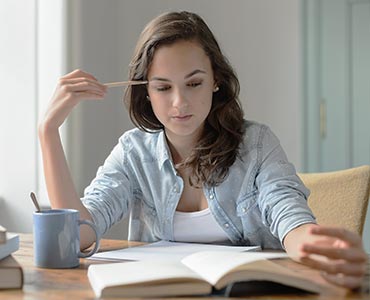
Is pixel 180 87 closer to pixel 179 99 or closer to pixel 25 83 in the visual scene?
pixel 179 99

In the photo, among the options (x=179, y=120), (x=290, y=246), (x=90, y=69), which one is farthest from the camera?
(x=90, y=69)

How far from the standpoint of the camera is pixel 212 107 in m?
1.90

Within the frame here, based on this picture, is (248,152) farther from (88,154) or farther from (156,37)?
(88,154)

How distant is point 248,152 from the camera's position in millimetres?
1795

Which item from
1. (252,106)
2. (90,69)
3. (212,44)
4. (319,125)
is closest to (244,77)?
(252,106)

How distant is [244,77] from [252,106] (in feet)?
0.44

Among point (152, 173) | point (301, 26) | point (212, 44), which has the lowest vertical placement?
point (152, 173)

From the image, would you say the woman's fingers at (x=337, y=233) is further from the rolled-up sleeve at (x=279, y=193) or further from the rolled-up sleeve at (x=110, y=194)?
the rolled-up sleeve at (x=110, y=194)

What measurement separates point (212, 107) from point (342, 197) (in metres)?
0.42

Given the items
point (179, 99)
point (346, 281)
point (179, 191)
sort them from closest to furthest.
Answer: point (346, 281) < point (179, 99) < point (179, 191)

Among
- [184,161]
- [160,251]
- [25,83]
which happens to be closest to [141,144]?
[184,161]

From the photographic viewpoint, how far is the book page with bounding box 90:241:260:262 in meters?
1.47

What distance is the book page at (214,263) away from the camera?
44.3 inches

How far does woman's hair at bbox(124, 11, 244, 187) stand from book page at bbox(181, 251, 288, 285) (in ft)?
1.68
